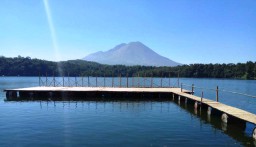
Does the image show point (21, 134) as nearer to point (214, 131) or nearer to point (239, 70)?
point (214, 131)

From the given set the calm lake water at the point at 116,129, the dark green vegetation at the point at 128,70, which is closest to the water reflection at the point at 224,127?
the calm lake water at the point at 116,129

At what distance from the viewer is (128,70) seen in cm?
15625

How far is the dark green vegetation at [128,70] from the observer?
138m

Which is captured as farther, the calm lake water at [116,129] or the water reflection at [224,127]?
the water reflection at [224,127]

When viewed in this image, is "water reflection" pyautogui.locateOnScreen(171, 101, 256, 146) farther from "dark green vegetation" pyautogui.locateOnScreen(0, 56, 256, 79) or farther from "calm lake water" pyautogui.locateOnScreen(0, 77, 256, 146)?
"dark green vegetation" pyautogui.locateOnScreen(0, 56, 256, 79)

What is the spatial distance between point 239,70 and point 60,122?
129684 millimetres

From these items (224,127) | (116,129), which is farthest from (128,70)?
(116,129)

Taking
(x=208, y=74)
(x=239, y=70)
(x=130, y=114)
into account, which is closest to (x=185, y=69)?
(x=208, y=74)

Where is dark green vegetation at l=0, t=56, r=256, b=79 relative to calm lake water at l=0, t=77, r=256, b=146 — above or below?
above

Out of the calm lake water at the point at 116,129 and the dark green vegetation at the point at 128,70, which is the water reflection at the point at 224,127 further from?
the dark green vegetation at the point at 128,70

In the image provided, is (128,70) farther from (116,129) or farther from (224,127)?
(116,129)

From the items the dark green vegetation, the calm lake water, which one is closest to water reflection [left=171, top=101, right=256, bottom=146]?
the calm lake water

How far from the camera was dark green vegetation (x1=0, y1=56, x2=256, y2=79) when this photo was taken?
13762cm

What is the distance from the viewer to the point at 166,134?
53.0 feet
